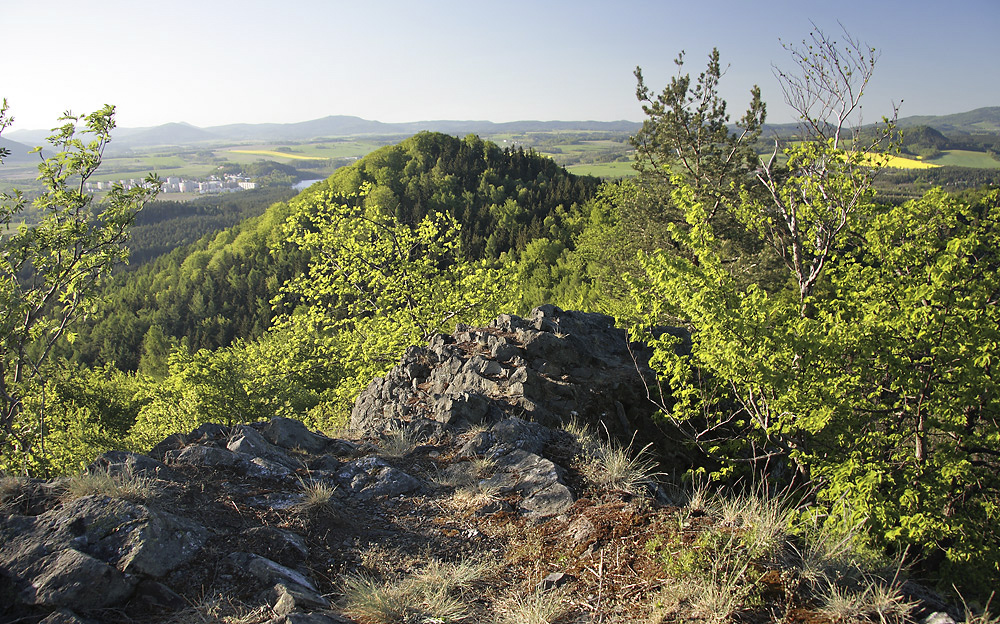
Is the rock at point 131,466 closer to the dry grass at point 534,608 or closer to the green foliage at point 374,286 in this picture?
the dry grass at point 534,608

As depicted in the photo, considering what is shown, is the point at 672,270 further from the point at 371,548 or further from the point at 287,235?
the point at 287,235

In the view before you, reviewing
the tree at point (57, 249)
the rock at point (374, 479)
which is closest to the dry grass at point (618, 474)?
the rock at point (374, 479)

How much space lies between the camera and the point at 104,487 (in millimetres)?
5312

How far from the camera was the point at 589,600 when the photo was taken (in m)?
4.71

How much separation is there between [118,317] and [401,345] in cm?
8128

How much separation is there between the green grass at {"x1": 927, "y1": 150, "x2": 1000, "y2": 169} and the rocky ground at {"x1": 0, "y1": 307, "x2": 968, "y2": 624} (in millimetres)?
144841

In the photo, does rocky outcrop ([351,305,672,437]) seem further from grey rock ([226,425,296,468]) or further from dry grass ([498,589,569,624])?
dry grass ([498,589,569,624])

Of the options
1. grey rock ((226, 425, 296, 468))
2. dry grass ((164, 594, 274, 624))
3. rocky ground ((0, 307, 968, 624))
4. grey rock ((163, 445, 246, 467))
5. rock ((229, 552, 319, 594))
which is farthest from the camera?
grey rock ((226, 425, 296, 468))

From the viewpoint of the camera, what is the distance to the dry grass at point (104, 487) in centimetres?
529

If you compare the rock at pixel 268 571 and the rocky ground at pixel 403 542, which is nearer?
the rocky ground at pixel 403 542

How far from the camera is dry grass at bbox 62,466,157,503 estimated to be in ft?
17.3

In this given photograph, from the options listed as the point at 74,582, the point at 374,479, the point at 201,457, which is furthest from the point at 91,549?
the point at 374,479


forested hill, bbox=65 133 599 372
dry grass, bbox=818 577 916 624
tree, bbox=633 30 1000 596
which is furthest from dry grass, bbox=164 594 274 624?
forested hill, bbox=65 133 599 372

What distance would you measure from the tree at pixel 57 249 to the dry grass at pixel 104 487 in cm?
591
